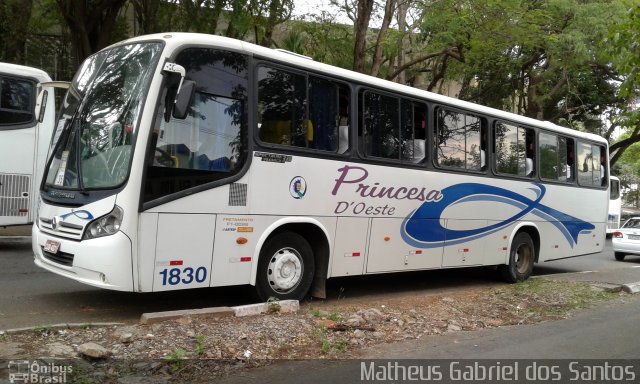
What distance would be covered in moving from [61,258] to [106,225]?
0.81 m

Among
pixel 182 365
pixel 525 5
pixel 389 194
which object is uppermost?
pixel 525 5

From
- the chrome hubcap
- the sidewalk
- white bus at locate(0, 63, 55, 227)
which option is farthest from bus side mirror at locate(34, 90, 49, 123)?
the sidewalk

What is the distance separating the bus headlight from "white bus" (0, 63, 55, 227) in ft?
19.3

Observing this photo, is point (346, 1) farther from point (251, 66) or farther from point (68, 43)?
point (251, 66)

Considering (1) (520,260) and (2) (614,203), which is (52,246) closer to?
(1) (520,260)

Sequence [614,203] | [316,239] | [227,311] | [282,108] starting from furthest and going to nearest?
[614,203] < [316,239] < [282,108] < [227,311]

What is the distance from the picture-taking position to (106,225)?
5.73 metres

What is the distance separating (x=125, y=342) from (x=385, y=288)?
536cm

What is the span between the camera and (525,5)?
1753cm

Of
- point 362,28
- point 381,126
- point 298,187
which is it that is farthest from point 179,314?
point 362,28

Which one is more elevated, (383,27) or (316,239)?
(383,27)

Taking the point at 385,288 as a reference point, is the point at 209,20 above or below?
above

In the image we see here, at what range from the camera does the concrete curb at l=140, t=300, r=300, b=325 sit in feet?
19.3

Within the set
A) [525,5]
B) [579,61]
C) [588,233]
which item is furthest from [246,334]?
[579,61]
